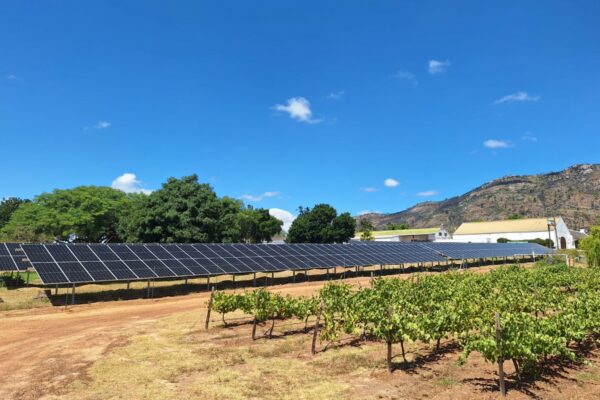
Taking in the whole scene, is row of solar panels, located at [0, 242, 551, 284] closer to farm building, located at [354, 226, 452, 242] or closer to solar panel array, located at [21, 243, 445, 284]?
solar panel array, located at [21, 243, 445, 284]

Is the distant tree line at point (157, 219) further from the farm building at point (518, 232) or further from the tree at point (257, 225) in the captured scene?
the farm building at point (518, 232)

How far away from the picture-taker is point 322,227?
86.8 m

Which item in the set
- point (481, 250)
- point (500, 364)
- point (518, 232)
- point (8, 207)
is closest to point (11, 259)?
point (500, 364)

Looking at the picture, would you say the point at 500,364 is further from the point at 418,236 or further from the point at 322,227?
the point at 418,236

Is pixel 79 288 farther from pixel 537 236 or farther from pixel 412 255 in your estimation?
pixel 537 236

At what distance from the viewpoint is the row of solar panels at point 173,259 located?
27.1 metres

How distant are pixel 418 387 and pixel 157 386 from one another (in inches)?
283

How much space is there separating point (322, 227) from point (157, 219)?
44097mm

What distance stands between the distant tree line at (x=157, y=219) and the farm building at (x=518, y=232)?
53.1 m

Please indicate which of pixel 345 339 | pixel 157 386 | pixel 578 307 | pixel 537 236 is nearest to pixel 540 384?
pixel 578 307

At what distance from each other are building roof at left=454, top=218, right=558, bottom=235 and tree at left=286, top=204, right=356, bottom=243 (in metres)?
54.4

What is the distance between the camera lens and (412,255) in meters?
54.6

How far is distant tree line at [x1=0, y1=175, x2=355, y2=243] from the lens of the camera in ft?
161

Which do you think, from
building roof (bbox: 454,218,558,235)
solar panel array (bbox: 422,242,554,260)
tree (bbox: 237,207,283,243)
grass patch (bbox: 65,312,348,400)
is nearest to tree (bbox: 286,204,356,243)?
tree (bbox: 237,207,283,243)
